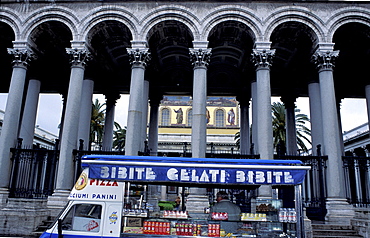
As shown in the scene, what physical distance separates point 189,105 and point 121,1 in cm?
3881

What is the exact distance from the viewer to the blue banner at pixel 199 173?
8.62 m

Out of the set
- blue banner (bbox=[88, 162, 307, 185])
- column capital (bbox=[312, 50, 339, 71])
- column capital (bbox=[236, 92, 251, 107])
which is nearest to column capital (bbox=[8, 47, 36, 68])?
blue banner (bbox=[88, 162, 307, 185])

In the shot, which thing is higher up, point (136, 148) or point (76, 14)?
point (76, 14)

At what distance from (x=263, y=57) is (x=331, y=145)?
19.7ft

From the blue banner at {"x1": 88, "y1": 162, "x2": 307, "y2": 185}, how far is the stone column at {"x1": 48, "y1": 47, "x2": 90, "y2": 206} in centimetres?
923

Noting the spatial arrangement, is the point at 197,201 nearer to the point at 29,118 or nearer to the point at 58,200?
the point at 58,200

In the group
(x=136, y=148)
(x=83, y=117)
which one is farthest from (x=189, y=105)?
(x=136, y=148)

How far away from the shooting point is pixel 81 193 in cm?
868

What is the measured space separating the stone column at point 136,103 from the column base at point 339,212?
10.3m

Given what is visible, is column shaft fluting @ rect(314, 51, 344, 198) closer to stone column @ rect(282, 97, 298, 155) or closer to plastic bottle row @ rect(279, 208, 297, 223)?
stone column @ rect(282, 97, 298, 155)

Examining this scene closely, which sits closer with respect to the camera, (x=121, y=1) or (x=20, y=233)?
(x=20, y=233)

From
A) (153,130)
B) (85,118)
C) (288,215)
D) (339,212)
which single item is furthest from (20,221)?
(339,212)

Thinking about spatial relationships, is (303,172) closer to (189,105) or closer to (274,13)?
(274,13)

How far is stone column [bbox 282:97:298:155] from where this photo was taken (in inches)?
944
